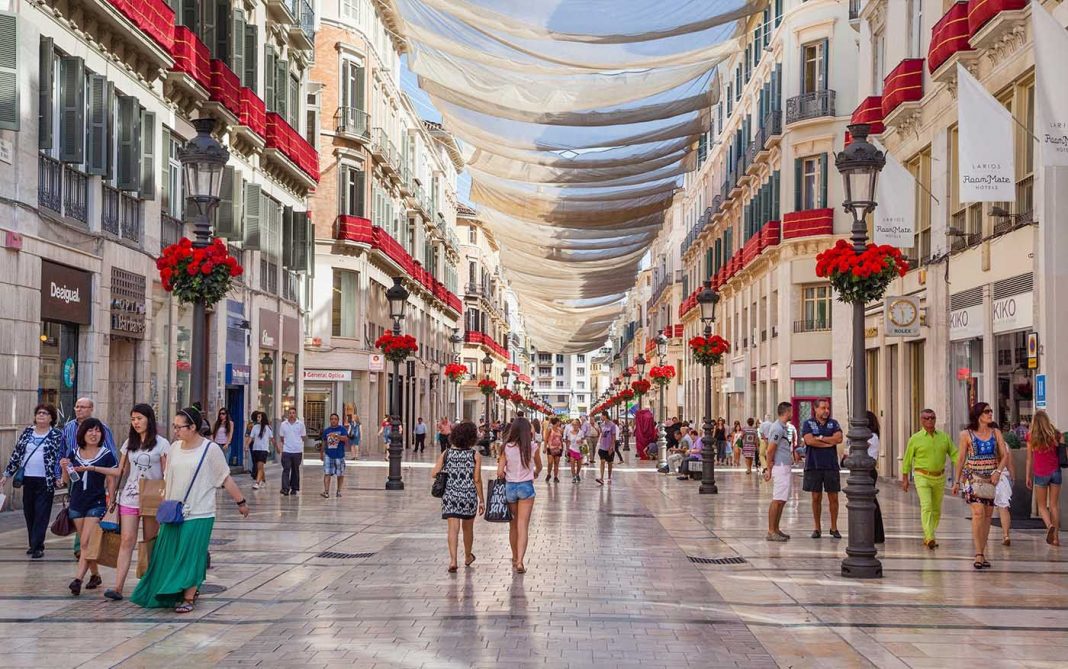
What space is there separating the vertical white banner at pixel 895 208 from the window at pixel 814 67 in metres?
15.7

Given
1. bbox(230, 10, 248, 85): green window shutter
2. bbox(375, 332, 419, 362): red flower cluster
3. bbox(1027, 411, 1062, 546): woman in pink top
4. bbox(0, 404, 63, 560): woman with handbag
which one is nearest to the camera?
bbox(0, 404, 63, 560): woman with handbag

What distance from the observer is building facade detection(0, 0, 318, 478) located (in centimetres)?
1823

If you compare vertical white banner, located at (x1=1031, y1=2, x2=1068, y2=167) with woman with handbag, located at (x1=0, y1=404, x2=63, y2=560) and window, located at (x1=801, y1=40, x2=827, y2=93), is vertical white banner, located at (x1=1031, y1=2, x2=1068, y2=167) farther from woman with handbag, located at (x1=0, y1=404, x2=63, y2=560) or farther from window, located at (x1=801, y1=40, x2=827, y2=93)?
window, located at (x1=801, y1=40, x2=827, y2=93)

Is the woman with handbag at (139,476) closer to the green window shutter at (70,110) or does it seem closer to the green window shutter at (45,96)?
the green window shutter at (45,96)

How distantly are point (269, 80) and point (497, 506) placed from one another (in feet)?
74.5

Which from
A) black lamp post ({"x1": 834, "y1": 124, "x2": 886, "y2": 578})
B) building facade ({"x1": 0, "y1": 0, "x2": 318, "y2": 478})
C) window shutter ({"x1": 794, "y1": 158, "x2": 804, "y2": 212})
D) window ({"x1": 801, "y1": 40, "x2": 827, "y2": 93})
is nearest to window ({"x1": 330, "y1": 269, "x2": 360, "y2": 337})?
building facade ({"x1": 0, "y1": 0, "x2": 318, "y2": 478})

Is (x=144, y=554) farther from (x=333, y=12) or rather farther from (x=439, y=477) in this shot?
(x=333, y=12)

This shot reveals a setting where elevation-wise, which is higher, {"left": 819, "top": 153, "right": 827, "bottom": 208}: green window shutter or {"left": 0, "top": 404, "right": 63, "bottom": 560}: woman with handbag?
{"left": 819, "top": 153, "right": 827, "bottom": 208}: green window shutter

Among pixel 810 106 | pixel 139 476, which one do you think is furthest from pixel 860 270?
pixel 810 106

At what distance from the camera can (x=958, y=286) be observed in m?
24.5

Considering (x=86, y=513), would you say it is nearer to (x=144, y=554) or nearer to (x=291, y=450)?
(x=144, y=554)

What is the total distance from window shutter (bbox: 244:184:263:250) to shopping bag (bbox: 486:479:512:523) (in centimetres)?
1966

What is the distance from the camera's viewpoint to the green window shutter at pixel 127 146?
883 inches

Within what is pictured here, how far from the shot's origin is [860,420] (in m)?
12.9
